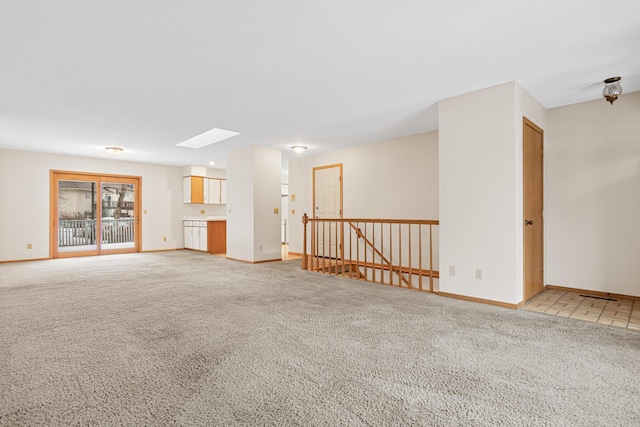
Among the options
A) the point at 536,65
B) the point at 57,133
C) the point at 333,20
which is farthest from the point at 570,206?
the point at 57,133

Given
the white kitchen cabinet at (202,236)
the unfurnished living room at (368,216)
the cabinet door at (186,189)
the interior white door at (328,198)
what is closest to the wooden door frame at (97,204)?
the cabinet door at (186,189)

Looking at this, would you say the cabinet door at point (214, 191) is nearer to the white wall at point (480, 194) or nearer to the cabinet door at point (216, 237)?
the cabinet door at point (216, 237)

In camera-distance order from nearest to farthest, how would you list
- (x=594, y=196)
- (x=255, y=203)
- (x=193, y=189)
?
1. (x=594, y=196)
2. (x=255, y=203)
3. (x=193, y=189)

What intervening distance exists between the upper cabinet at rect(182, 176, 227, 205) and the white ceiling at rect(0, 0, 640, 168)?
15.2 feet

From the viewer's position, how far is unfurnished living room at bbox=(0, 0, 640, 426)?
1.92 metres

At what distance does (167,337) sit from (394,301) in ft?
8.08

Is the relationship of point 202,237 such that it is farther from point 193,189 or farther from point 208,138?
point 208,138

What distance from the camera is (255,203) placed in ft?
22.5

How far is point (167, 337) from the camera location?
2.75 metres

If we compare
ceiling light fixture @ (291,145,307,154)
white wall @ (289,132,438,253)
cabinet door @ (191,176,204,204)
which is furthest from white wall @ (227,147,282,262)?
cabinet door @ (191,176,204,204)

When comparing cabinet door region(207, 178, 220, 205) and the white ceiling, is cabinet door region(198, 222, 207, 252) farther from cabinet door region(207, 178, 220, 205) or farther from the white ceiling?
the white ceiling

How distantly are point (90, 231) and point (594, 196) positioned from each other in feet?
33.9

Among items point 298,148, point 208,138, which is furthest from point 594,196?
point 208,138

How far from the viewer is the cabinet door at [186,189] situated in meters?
9.64
